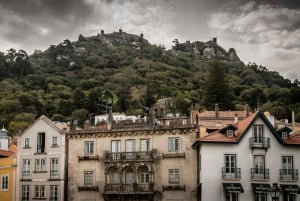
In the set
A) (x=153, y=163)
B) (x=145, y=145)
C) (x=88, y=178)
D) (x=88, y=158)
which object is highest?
(x=145, y=145)

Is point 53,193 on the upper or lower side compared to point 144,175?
lower

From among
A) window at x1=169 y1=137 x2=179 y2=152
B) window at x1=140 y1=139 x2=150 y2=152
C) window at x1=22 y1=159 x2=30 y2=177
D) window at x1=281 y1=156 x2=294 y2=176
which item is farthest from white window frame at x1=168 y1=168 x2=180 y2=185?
window at x1=22 y1=159 x2=30 y2=177

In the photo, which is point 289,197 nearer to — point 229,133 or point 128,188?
point 229,133

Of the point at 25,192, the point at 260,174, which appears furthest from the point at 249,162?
the point at 25,192

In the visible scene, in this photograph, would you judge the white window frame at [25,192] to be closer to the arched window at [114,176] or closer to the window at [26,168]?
the window at [26,168]

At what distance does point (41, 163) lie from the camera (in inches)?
2216

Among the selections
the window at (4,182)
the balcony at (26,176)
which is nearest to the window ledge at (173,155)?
the balcony at (26,176)

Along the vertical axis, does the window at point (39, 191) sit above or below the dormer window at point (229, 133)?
below

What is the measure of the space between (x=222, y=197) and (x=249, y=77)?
376 feet

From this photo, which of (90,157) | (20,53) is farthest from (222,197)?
(20,53)

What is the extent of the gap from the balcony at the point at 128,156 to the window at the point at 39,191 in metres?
7.86

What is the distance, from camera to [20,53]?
175125 millimetres

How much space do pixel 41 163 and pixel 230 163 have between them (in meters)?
20.4

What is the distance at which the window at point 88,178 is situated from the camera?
177 ft
